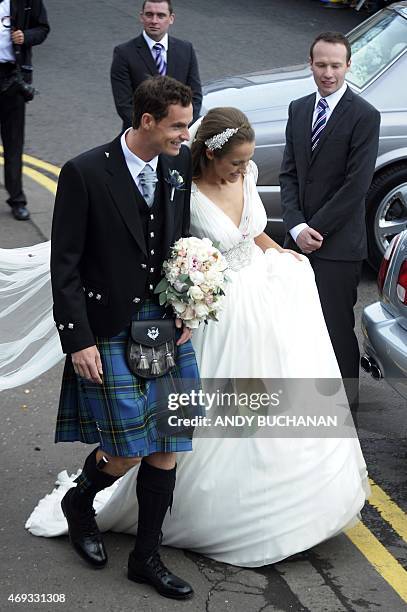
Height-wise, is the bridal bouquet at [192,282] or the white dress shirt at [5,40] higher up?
the bridal bouquet at [192,282]

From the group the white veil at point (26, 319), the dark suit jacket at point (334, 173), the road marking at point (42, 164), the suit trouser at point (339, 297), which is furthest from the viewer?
the road marking at point (42, 164)

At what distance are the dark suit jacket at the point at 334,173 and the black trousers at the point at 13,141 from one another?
3717mm

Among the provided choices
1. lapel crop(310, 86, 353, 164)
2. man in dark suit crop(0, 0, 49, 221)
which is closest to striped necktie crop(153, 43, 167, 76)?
man in dark suit crop(0, 0, 49, 221)

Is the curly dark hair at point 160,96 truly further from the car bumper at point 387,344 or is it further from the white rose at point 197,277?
the car bumper at point 387,344

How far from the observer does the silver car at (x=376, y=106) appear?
820cm

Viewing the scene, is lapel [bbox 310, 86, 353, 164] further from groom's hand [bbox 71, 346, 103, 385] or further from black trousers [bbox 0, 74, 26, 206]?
black trousers [bbox 0, 74, 26, 206]

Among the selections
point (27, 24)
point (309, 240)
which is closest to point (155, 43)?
point (27, 24)

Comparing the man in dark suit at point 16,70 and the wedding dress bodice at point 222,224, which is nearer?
the wedding dress bodice at point 222,224

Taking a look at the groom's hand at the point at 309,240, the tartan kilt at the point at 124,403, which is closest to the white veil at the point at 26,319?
the tartan kilt at the point at 124,403

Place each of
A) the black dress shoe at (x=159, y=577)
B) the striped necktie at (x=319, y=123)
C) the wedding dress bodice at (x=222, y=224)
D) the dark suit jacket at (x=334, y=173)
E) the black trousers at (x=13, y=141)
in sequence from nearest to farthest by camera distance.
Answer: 1. the black dress shoe at (x=159, y=577)
2. the wedding dress bodice at (x=222, y=224)
3. the dark suit jacket at (x=334, y=173)
4. the striped necktie at (x=319, y=123)
5. the black trousers at (x=13, y=141)

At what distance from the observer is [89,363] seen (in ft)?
13.7

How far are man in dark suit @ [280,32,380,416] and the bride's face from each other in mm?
1179

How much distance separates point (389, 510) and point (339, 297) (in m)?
1.29

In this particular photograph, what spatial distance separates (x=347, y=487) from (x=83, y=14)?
15.3m
